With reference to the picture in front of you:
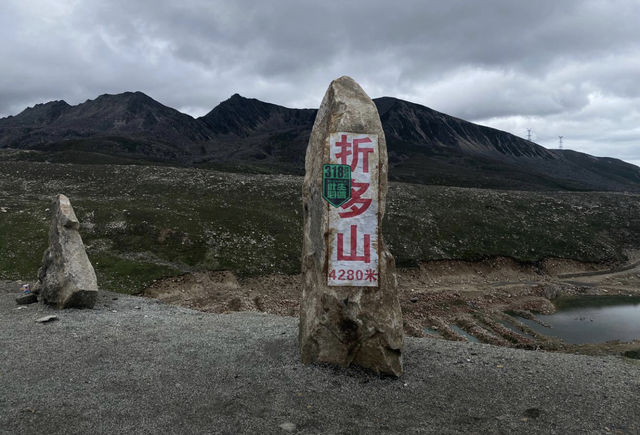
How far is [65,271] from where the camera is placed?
21797 millimetres

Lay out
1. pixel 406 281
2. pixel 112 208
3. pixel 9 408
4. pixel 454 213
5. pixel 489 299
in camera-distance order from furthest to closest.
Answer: pixel 454 213 < pixel 112 208 < pixel 406 281 < pixel 489 299 < pixel 9 408

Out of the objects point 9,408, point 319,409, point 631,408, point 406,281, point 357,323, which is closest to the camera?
point 9,408

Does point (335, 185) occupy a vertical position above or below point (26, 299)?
above

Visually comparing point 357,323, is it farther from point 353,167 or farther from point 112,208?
point 112,208

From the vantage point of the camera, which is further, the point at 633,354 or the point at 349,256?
the point at 633,354

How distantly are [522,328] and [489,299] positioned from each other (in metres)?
7.36

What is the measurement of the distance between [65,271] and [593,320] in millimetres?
40146

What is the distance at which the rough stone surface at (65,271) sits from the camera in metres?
21.5

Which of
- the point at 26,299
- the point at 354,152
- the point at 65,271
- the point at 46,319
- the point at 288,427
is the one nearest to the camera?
the point at 288,427

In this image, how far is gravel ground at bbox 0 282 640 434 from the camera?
428 inches

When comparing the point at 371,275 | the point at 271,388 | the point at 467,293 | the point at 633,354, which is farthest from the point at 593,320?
the point at 271,388

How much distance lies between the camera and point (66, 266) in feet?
72.0

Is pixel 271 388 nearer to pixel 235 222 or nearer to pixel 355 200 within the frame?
pixel 355 200

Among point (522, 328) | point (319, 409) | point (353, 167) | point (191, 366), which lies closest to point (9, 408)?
point (191, 366)
